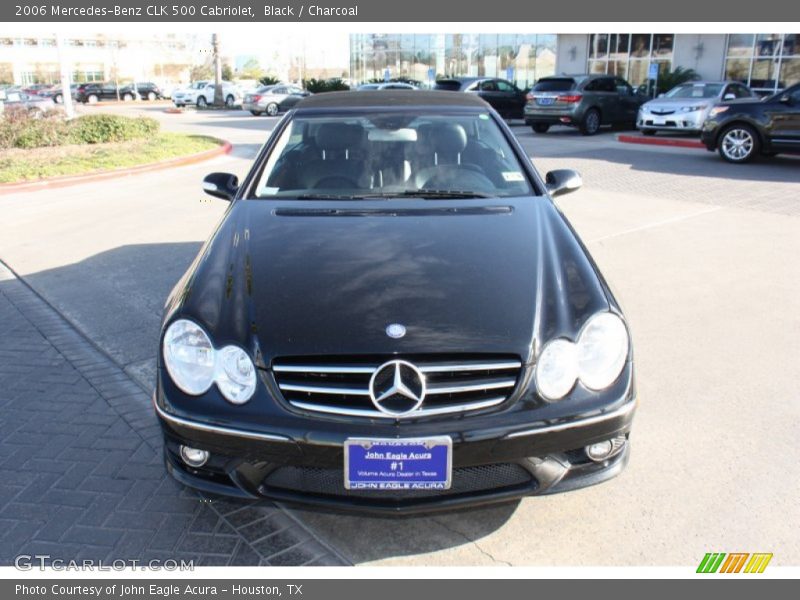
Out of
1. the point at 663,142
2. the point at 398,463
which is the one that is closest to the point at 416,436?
the point at 398,463

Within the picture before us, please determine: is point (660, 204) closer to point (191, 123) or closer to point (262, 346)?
point (262, 346)

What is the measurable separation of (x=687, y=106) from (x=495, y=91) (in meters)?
8.13

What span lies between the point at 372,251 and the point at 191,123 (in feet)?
84.4

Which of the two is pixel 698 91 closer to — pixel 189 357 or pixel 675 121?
pixel 675 121

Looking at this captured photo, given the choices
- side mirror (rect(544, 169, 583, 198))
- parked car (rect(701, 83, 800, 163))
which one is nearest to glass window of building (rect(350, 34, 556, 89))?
parked car (rect(701, 83, 800, 163))

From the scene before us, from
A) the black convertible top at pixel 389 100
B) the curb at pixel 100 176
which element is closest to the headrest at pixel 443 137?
the black convertible top at pixel 389 100

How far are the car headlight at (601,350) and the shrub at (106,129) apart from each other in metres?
16.3

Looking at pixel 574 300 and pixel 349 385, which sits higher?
pixel 574 300

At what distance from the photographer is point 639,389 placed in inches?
161

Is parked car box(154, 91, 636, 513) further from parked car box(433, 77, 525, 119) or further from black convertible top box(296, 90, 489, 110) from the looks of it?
parked car box(433, 77, 525, 119)

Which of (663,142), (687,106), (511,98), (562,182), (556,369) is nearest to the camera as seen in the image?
(556,369)

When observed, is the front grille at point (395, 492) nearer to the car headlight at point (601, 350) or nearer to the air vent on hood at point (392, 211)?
the car headlight at point (601, 350)

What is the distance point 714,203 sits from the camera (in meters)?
9.29

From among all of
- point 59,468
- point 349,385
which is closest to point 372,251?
point 349,385
